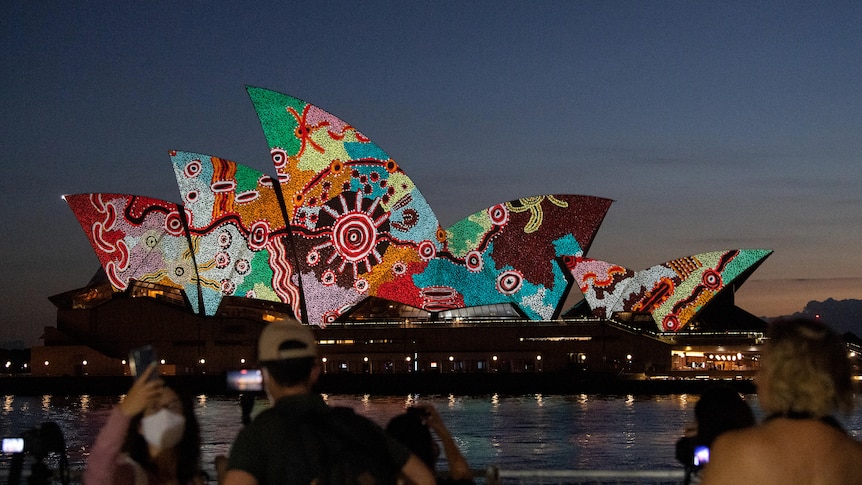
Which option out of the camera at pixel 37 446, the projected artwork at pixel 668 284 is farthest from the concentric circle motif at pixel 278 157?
the camera at pixel 37 446

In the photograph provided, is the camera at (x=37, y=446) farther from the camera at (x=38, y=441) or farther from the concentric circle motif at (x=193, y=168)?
the concentric circle motif at (x=193, y=168)

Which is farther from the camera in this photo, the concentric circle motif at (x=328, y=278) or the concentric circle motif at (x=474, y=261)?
the concentric circle motif at (x=328, y=278)

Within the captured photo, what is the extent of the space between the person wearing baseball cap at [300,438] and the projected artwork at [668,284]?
37863 millimetres

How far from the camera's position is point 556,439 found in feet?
67.4

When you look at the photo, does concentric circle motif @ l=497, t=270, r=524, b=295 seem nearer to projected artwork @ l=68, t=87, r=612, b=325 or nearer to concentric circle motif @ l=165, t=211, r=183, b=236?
projected artwork @ l=68, t=87, r=612, b=325

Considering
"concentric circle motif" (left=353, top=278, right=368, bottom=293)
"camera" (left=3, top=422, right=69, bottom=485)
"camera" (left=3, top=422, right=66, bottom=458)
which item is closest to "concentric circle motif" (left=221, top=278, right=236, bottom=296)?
"concentric circle motif" (left=353, top=278, right=368, bottom=293)

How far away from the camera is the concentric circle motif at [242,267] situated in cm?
4216

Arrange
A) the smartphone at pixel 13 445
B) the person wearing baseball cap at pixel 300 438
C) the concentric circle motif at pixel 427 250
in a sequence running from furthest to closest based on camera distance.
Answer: the concentric circle motif at pixel 427 250 → the smartphone at pixel 13 445 → the person wearing baseball cap at pixel 300 438

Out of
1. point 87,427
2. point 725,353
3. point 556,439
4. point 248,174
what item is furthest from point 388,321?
point 556,439

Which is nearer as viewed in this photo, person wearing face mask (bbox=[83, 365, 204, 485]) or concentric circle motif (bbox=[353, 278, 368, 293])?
person wearing face mask (bbox=[83, 365, 204, 485])

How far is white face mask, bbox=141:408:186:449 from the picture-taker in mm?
2977

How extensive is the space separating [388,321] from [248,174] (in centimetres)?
788

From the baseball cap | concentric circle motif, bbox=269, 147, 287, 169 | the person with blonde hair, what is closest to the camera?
the person with blonde hair

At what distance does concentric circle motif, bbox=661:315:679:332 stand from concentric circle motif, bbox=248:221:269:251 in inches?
560
